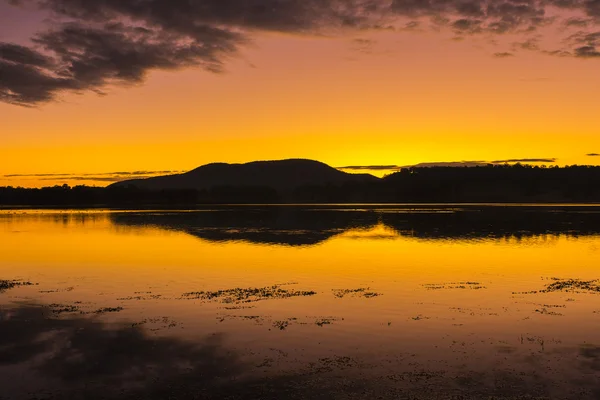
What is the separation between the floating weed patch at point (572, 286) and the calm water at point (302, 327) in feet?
0.58

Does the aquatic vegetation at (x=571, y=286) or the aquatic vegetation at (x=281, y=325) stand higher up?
the aquatic vegetation at (x=281, y=325)

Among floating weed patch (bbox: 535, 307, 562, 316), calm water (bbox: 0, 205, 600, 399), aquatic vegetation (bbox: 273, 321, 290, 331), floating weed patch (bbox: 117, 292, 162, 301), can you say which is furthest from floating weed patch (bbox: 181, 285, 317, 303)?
floating weed patch (bbox: 535, 307, 562, 316)

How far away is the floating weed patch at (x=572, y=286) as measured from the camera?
32656mm

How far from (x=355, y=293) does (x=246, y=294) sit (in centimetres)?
618

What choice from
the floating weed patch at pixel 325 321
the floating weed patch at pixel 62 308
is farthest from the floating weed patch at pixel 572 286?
the floating weed patch at pixel 62 308

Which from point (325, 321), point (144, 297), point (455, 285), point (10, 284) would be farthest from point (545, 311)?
point (10, 284)

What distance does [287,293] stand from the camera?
32.2 metres

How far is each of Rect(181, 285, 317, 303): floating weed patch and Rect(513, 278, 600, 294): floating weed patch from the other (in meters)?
A: 13.8

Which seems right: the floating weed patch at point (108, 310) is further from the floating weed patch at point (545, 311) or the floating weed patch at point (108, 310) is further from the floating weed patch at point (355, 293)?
the floating weed patch at point (545, 311)

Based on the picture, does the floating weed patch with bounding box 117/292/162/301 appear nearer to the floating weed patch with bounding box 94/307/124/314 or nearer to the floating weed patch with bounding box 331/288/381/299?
the floating weed patch with bounding box 94/307/124/314

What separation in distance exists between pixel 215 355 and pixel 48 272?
2740 centimetres

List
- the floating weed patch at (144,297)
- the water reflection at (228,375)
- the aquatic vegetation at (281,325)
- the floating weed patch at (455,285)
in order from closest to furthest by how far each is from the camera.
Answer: the water reflection at (228,375) → the aquatic vegetation at (281,325) → the floating weed patch at (144,297) → the floating weed patch at (455,285)

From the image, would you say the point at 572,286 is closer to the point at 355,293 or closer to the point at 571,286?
the point at 571,286

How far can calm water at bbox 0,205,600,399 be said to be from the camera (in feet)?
54.2
